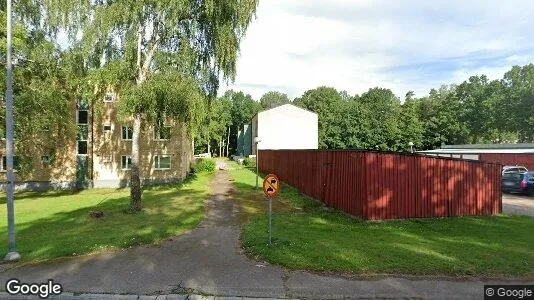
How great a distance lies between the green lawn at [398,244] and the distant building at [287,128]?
4123cm

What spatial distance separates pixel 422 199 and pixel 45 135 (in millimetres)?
21215

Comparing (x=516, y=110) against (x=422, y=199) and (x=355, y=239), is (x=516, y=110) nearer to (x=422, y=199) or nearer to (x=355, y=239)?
(x=422, y=199)

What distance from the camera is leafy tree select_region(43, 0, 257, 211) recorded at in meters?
14.8

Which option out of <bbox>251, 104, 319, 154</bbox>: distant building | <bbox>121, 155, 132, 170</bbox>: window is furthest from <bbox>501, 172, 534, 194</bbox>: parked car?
<bbox>251, 104, 319, 154</bbox>: distant building

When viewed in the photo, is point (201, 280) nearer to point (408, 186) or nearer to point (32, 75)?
point (408, 186)

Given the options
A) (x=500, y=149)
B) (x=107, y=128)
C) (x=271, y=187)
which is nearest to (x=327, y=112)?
(x=500, y=149)

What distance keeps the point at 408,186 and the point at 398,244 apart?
12.6 feet

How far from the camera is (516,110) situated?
201 feet

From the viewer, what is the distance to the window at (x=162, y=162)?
30.9 metres

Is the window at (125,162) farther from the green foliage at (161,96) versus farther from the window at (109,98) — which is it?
the green foliage at (161,96)

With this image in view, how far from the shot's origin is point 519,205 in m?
18.1

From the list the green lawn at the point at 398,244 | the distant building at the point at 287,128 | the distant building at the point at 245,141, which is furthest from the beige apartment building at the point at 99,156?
the distant building at the point at 245,141

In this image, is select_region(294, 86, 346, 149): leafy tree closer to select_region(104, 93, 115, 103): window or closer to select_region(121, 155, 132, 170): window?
select_region(121, 155, 132, 170): window

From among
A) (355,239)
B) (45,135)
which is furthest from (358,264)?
(45,135)
